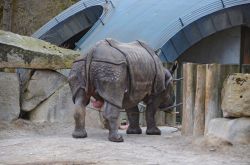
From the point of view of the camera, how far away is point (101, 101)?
857 cm

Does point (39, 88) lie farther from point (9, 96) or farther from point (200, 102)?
point (200, 102)

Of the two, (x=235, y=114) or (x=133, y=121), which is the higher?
(x=235, y=114)

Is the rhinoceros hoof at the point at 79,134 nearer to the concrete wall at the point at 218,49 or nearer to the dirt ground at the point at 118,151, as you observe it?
the dirt ground at the point at 118,151

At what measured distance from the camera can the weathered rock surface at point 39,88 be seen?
10055mm

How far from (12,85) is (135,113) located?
2.05 meters

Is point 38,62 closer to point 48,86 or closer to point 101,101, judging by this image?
point 48,86

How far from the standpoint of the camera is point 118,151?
6.90 meters

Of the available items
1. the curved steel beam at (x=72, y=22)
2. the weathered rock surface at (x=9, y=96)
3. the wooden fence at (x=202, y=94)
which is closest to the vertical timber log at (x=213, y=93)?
the wooden fence at (x=202, y=94)

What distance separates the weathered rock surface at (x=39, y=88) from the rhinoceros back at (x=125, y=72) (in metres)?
1.72

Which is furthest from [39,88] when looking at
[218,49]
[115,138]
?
[218,49]

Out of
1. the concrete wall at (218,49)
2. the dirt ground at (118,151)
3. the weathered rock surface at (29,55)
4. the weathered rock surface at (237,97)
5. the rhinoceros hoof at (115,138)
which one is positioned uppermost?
the concrete wall at (218,49)

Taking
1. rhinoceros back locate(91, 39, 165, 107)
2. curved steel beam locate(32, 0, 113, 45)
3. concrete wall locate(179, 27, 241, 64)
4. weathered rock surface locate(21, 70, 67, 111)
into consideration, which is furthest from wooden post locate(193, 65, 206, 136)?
curved steel beam locate(32, 0, 113, 45)

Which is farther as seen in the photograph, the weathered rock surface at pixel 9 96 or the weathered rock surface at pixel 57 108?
the weathered rock surface at pixel 57 108

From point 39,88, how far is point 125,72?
2360 millimetres
